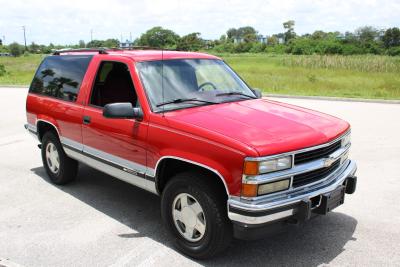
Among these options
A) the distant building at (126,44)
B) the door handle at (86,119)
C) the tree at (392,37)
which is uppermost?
the tree at (392,37)

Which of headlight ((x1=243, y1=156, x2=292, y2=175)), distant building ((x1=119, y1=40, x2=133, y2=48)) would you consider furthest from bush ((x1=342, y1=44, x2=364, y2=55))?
headlight ((x1=243, y1=156, x2=292, y2=175))

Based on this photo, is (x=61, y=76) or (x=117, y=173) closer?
(x=117, y=173)

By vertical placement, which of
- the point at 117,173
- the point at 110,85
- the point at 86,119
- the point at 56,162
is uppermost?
the point at 110,85

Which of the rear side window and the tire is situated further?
the tire

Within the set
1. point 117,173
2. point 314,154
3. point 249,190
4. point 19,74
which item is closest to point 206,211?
point 249,190

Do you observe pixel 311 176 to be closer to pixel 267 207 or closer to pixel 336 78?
pixel 267 207

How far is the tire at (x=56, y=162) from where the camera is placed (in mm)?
5785

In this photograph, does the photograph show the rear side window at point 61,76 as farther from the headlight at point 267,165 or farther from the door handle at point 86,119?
the headlight at point 267,165

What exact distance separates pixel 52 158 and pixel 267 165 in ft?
12.6

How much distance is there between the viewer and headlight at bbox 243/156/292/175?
3199 millimetres

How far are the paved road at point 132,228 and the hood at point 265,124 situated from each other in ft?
3.63

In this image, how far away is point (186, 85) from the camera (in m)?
4.48

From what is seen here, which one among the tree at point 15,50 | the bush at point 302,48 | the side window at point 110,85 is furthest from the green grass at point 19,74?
the tree at point 15,50

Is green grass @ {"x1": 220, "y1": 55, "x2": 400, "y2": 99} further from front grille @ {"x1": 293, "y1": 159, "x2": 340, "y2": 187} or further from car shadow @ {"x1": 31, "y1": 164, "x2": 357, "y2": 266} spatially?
front grille @ {"x1": 293, "y1": 159, "x2": 340, "y2": 187}
